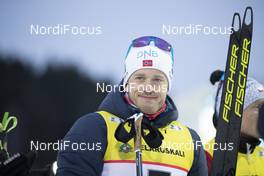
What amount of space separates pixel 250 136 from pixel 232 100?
7.2 inches

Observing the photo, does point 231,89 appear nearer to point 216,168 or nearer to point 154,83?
point 216,168

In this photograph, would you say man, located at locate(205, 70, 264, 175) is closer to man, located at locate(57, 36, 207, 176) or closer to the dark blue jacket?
man, located at locate(57, 36, 207, 176)

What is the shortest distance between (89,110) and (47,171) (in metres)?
0.52

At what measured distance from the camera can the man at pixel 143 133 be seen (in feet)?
4.81

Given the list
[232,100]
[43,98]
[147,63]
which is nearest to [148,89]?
[147,63]

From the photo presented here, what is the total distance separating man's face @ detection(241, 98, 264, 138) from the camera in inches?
83.9

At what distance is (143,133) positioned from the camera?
1550 millimetres

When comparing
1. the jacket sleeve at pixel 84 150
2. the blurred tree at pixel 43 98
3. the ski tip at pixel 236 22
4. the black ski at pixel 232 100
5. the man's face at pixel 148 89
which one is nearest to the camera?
the jacket sleeve at pixel 84 150

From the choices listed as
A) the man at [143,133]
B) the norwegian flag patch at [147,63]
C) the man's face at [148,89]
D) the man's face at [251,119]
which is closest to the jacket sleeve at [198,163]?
the man at [143,133]

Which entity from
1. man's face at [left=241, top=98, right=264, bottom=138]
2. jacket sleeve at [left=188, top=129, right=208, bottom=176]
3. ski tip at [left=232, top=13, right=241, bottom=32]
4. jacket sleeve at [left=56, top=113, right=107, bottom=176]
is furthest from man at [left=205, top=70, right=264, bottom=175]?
jacket sleeve at [left=56, top=113, right=107, bottom=176]

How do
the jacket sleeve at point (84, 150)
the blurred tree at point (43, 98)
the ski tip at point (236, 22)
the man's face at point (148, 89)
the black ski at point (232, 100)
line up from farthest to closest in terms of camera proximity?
the blurred tree at point (43, 98), the ski tip at point (236, 22), the black ski at point (232, 100), the man's face at point (148, 89), the jacket sleeve at point (84, 150)

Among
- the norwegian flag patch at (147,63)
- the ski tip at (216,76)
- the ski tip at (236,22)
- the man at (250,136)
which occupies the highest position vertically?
the ski tip at (236,22)

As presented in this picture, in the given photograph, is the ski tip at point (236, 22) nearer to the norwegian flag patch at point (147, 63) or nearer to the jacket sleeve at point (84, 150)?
the norwegian flag patch at point (147, 63)

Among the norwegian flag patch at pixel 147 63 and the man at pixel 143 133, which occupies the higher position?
the norwegian flag patch at pixel 147 63
